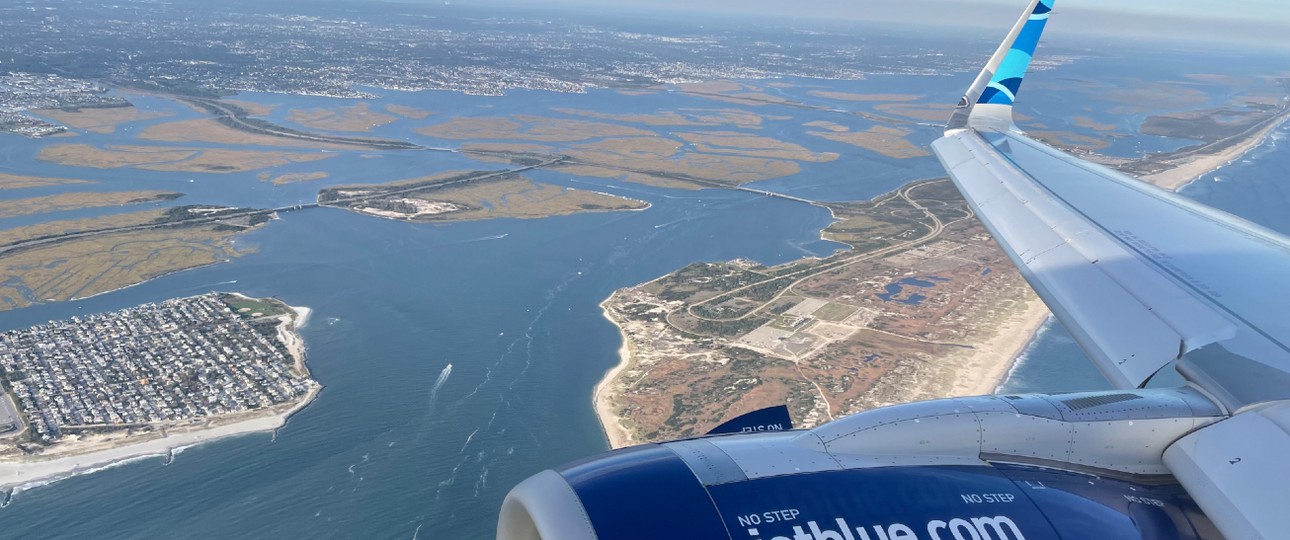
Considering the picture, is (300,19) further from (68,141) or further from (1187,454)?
(1187,454)

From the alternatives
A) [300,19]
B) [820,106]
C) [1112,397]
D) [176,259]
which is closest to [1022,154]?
[1112,397]

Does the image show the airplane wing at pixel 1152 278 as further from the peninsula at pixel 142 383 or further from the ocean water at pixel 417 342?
the peninsula at pixel 142 383

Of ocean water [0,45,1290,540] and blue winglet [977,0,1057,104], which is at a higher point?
blue winglet [977,0,1057,104]

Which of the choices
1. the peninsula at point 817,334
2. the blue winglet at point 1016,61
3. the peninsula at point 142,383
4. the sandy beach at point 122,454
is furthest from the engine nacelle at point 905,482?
the peninsula at point 142,383

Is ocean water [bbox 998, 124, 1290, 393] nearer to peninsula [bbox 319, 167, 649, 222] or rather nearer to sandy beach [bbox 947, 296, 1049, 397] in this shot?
sandy beach [bbox 947, 296, 1049, 397]

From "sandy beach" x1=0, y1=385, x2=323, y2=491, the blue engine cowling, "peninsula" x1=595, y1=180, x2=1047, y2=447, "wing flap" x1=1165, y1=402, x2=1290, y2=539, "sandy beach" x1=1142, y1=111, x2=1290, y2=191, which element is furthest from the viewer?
"sandy beach" x1=1142, y1=111, x2=1290, y2=191

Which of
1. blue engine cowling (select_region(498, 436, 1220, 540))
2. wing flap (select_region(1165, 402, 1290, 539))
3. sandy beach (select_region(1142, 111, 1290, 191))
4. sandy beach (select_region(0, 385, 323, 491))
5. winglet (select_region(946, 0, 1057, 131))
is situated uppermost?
winglet (select_region(946, 0, 1057, 131))

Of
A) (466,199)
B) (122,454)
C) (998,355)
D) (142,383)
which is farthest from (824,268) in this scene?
(122,454)

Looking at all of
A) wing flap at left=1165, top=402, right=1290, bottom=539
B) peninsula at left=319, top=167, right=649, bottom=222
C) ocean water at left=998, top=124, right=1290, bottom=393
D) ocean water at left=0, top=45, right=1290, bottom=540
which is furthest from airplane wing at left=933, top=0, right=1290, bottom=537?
peninsula at left=319, top=167, right=649, bottom=222
